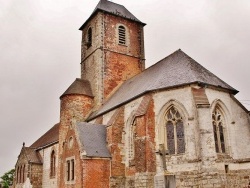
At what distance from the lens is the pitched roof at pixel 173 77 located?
Answer: 18781 mm

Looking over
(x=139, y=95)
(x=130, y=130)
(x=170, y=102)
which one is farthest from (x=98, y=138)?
(x=170, y=102)

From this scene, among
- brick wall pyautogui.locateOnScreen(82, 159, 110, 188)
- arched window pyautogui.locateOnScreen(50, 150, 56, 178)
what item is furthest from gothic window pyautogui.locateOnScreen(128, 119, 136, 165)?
arched window pyautogui.locateOnScreen(50, 150, 56, 178)

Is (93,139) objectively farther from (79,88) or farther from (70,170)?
(79,88)

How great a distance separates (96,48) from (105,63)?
1934mm

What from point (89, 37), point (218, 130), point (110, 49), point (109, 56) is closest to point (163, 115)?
point (218, 130)

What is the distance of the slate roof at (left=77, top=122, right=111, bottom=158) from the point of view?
19753 millimetres

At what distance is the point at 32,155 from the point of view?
3231 centimetres

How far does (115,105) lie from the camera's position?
2223 cm

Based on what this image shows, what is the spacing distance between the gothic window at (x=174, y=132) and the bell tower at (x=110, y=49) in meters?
9.32

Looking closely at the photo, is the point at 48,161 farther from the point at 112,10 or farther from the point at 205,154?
the point at 205,154

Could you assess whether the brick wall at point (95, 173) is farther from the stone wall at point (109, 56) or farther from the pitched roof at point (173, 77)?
the stone wall at point (109, 56)

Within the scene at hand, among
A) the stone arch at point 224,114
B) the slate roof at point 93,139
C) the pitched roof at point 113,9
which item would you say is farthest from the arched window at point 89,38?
the stone arch at point 224,114

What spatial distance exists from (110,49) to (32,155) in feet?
45.1

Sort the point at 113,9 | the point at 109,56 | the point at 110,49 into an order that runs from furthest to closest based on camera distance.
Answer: the point at 113,9
the point at 110,49
the point at 109,56
